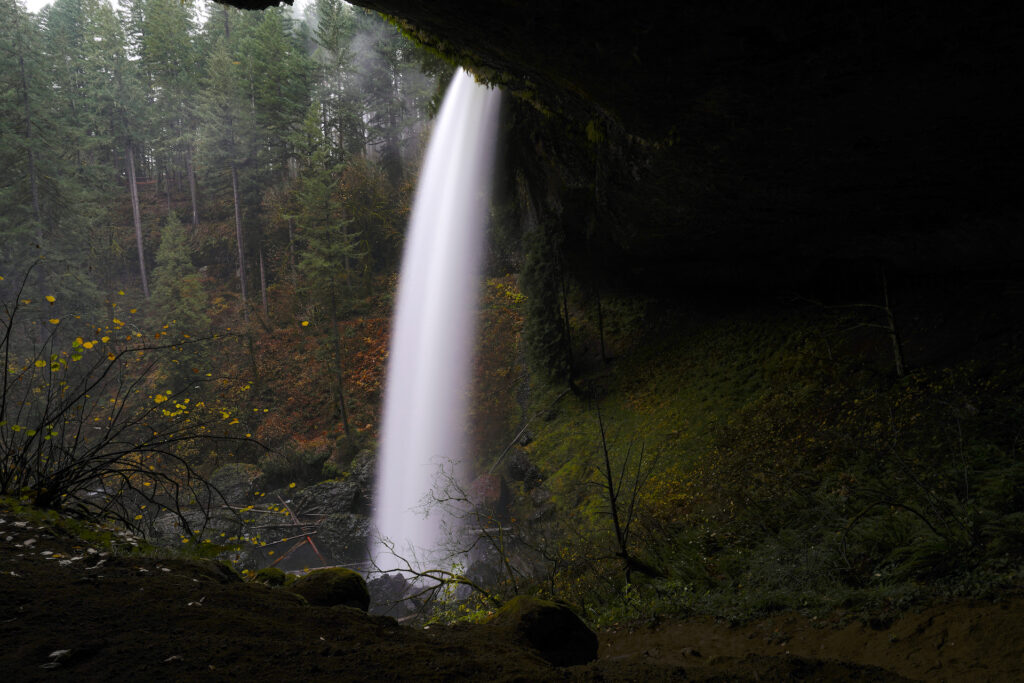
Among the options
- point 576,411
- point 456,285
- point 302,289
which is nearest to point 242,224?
point 302,289

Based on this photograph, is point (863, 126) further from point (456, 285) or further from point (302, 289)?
point (302, 289)

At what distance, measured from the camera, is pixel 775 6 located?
394cm

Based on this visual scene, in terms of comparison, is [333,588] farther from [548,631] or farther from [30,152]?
[30,152]

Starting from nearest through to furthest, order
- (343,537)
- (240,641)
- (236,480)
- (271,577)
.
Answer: (240,641), (271,577), (343,537), (236,480)

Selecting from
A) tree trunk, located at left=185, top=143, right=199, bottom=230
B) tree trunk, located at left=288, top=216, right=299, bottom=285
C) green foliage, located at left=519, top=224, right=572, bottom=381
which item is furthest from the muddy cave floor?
tree trunk, located at left=185, top=143, right=199, bottom=230

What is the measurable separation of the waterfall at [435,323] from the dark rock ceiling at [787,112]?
771 cm

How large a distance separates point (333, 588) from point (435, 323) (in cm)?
1460

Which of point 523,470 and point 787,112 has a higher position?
point 787,112

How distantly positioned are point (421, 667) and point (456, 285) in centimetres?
1695

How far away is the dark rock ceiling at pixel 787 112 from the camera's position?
4.21 metres

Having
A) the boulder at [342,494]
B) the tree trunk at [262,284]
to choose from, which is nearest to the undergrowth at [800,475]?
the boulder at [342,494]

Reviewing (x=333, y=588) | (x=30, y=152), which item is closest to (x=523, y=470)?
(x=333, y=588)

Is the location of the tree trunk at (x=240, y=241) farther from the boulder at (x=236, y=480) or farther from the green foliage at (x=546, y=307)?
the green foliage at (x=546, y=307)

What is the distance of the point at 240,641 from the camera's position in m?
1.81
